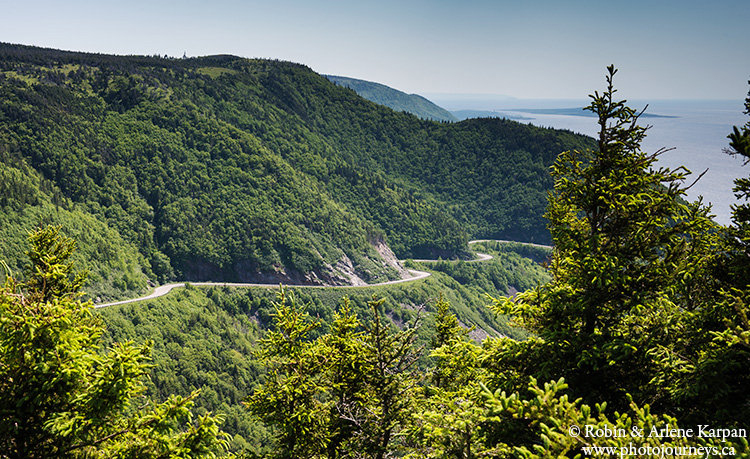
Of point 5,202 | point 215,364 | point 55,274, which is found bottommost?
point 215,364

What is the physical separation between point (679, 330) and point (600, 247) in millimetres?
→ 2874

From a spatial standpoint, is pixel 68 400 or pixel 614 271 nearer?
pixel 68 400

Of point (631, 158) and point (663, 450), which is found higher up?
point (631, 158)

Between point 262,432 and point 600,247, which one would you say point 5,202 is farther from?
point 600,247

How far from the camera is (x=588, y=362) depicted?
1308 cm

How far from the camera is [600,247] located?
46.5ft

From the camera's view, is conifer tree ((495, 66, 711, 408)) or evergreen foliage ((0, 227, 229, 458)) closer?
evergreen foliage ((0, 227, 229, 458))

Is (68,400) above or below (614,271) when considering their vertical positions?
below

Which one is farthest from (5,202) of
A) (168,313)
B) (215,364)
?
(215,364)

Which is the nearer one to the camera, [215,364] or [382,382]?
[382,382]

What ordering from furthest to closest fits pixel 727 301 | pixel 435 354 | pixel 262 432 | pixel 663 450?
pixel 262 432 < pixel 435 354 < pixel 727 301 < pixel 663 450

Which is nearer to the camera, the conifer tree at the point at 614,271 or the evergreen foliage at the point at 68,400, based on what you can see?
the evergreen foliage at the point at 68,400

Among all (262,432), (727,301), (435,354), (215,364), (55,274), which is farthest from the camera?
(215,364)

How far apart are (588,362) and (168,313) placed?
16297 centimetres
